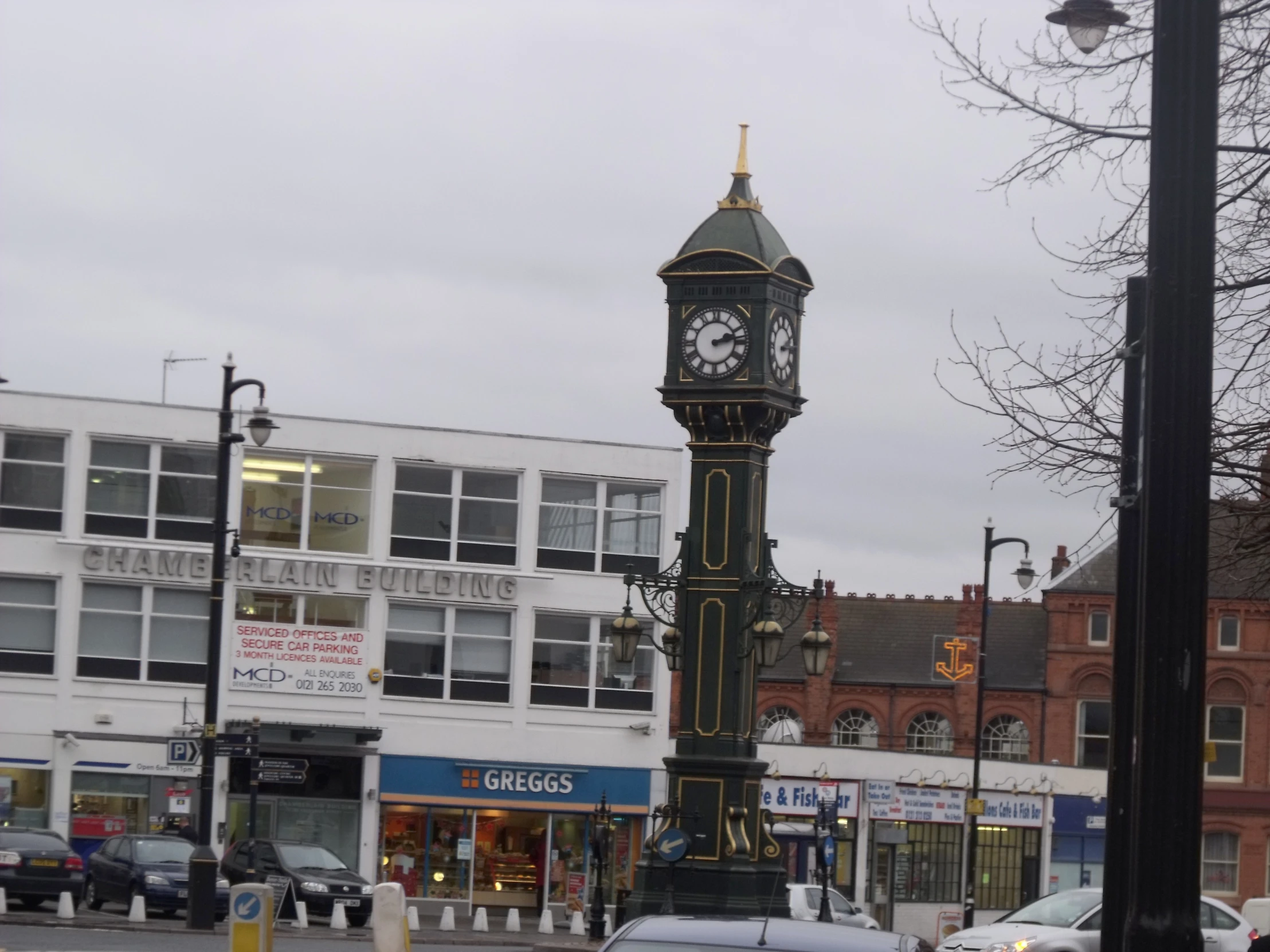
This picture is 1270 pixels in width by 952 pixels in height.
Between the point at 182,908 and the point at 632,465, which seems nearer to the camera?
the point at 182,908

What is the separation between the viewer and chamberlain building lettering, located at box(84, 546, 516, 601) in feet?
141

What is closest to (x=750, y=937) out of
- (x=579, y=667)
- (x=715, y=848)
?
(x=715, y=848)

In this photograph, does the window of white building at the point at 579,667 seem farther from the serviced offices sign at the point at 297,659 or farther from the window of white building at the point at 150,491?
the window of white building at the point at 150,491

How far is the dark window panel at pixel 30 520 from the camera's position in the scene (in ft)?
139

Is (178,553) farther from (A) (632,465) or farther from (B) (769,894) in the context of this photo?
(B) (769,894)

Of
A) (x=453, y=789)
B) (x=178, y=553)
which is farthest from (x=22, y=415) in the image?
(x=453, y=789)

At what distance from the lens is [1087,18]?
31.3 ft

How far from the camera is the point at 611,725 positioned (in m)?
46.2

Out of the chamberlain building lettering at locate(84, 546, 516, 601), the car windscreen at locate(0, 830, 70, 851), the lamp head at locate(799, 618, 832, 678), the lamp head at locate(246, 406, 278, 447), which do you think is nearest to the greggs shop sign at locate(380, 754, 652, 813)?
the chamberlain building lettering at locate(84, 546, 516, 601)

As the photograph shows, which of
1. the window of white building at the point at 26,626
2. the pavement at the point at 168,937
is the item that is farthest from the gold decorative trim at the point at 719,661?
the window of white building at the point at 26,626

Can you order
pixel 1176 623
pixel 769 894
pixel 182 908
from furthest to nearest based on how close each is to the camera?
pixel 182 908
pixel 769 894
pixel 1176 623

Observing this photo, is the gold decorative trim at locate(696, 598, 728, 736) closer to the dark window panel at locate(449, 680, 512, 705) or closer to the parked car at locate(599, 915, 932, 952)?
the parked car at locate(599, 915, 932, 952)

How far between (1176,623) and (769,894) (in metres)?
17.3

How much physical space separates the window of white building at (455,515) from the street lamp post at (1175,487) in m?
39.1
